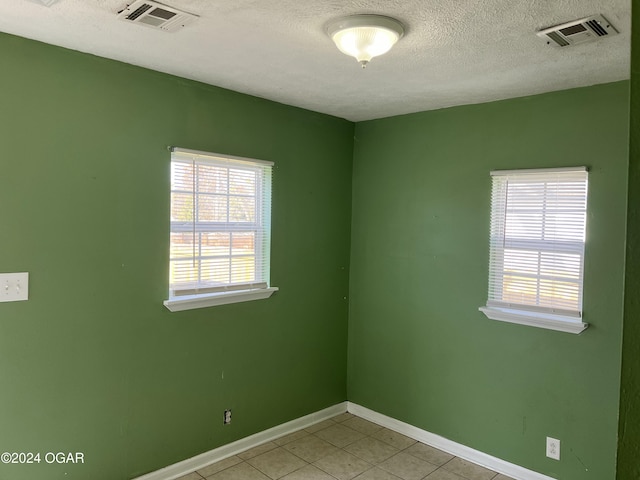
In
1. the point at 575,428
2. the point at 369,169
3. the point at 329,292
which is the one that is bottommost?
the point at 575,428

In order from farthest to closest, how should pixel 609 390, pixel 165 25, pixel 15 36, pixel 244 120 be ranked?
pixel 244 120, pixel 609 390, pixel 15 36, pixel 165 25

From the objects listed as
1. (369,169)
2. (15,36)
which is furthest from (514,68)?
(15,36)

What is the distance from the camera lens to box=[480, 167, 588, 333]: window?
2760mm

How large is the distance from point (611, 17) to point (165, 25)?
1798 millimetres

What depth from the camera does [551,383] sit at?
2.88 m

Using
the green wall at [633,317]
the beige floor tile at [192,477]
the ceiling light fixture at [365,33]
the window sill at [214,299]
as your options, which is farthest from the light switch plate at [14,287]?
the green wall at [633,317]

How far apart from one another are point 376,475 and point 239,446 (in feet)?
3.09

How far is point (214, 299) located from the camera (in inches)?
118

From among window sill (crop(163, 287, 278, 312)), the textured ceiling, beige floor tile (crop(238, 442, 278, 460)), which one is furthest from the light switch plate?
beige floor tile (crop(238, 442, 278, 460))

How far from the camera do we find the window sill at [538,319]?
107 inches

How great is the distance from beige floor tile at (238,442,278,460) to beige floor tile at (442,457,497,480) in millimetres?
1194

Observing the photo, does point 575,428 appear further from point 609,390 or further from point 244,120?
point 244,120

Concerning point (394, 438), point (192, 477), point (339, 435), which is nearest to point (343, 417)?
point (339, 435)

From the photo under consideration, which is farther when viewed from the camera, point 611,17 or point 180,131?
point 180,131
